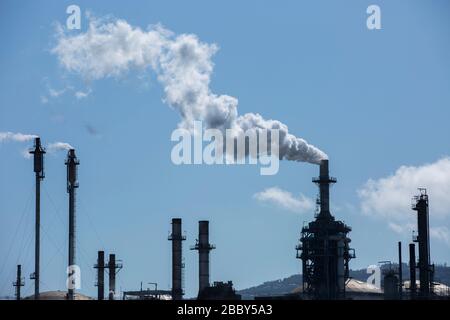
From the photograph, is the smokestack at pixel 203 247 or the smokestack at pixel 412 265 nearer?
the smokestack at pixel 412 265

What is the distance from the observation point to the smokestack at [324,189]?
100375mm

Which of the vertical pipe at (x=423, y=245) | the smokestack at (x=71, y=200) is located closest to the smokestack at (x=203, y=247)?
the smokestack at (x=71, y=200)

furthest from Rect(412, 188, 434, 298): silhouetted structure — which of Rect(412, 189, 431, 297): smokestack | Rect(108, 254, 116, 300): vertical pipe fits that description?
Rect(108, 254, 116, 300): vertical pipe

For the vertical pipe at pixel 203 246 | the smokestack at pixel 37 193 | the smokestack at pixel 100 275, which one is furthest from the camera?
the smokestack at pixel 100 275

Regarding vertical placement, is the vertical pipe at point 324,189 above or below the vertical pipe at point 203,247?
above

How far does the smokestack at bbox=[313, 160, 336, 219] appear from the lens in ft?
329

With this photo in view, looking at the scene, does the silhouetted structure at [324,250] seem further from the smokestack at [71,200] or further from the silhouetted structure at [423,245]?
the smokestack at [71,200]

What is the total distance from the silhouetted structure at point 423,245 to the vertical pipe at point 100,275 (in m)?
34.2

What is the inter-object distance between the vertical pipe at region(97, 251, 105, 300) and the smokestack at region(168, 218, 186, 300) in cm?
911
